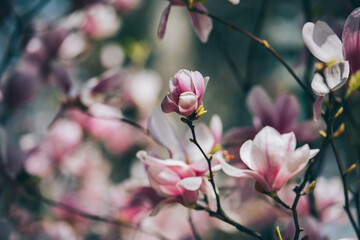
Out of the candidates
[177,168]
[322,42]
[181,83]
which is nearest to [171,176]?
[177,168]

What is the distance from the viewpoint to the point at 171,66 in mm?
1403

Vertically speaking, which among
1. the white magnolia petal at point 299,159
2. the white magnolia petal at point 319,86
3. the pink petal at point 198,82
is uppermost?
the white magnolia petal at point 319,86

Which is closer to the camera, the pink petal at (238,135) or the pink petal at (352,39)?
the pink petal at (352,39)

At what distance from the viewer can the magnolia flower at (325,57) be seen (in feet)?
1.16

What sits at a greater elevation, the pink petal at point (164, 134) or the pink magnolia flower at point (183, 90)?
the pink magnolia flower at point (183, 90)

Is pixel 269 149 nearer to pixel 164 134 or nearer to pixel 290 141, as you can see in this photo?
pixel 290 141

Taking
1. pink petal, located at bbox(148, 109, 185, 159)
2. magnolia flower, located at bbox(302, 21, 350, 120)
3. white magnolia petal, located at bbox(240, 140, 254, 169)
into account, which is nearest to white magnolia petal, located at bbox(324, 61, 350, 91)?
magnolia flower, located at bbox(302, 21, 350, 120)

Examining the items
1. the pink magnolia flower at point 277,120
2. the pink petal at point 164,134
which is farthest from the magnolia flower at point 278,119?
the pink petal at point 164,134

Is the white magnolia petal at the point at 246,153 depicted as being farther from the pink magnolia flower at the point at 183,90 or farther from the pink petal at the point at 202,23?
the pink petal at the point at 202,23

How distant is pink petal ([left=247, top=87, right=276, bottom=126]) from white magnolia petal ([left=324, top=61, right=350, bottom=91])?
0.57 feet

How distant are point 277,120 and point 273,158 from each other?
0.17 m


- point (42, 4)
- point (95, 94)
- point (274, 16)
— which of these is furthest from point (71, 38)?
point (274, 16)

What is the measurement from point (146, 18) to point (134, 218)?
3.53 feet

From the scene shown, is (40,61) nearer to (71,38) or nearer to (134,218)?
(71,38)
